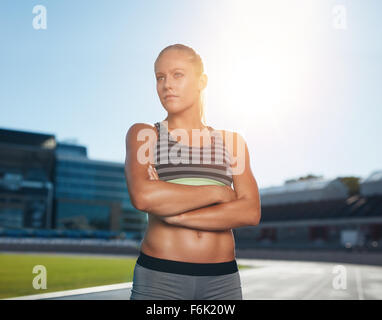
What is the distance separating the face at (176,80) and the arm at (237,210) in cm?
32

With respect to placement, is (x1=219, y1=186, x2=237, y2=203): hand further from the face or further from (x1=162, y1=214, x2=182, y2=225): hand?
the face

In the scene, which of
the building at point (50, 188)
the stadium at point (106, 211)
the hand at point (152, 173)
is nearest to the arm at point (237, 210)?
the hand at point (152, 173)

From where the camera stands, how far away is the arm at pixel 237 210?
2145 mm

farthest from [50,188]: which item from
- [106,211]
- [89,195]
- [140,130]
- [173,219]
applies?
[173,219]

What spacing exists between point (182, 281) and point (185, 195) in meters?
0.38

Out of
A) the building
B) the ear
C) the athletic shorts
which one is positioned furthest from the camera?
the building

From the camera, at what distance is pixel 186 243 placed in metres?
2.14

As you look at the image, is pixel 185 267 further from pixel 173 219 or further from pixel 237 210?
pixel 237 210

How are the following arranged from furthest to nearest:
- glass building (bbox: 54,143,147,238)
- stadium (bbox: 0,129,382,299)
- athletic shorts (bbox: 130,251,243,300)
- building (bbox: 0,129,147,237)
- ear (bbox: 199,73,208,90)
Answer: glass building (bbox: 54,143,147,238) < building (bbox: 0,129,147,237) < stadium (bbox: 0,129,382,299) < ear (bbox: 199,73,208,90) < athletic shorts (bbox: 130,251,243,300)

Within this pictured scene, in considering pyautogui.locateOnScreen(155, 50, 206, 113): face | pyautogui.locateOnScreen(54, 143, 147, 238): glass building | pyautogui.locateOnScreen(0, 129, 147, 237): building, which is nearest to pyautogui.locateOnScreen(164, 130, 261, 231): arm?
pyautogui.locateOnScreen(155, 50, 206, 113): face

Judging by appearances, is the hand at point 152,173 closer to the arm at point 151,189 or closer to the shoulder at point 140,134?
the arm at point 151,189

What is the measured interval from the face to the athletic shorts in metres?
0.74

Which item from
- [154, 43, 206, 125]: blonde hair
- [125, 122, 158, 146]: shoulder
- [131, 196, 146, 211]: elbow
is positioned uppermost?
[154, 43, 206, 125]: blonde hair

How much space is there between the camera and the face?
7.35 ft
